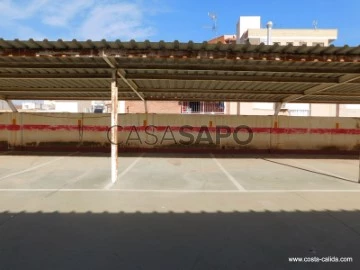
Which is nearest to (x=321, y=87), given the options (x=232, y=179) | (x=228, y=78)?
(x=228, y=78)

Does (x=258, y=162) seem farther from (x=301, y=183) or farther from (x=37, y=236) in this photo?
(x=37, y=236)

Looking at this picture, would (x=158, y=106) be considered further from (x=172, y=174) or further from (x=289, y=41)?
(x=172, y=174)

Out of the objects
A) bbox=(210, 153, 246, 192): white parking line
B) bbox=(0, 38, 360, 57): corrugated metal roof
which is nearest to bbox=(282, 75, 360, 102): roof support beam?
bbox=(0, 38, 360, 57): corrugated metal roof

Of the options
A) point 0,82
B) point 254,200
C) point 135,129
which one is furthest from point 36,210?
point 135,129

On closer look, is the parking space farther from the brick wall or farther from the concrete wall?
the brick wall

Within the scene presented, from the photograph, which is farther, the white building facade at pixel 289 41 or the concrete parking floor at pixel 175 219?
the white building facade at pixel 289 41

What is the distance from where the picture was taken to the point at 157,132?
1598 cm

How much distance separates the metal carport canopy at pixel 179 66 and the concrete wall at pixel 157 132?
231cm

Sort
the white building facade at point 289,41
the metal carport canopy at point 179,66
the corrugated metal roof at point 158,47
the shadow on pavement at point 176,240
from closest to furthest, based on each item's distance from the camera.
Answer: the shadow on pavement at point 176,240, the corrugated metal roof at point 158,47, the metal carport canopy at point 179,66, the white building facade at point 289,41

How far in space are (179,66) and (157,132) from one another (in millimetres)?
7593

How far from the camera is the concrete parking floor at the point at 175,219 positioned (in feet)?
12.2

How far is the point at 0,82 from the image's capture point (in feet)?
39.7

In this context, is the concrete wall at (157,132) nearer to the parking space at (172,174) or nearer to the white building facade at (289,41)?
the parking space at (172,174)

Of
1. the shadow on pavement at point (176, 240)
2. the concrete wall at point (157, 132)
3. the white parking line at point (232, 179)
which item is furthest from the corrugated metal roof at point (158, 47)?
the concrete wall at point (157, 132)
